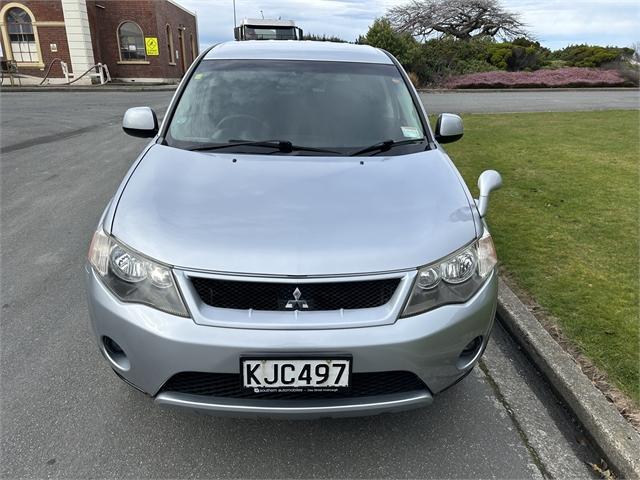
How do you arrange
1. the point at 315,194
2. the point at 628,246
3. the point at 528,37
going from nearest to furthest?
the point at 315,194 < the point at 628,246 < the point at 528,37

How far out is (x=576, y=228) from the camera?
4734 mm

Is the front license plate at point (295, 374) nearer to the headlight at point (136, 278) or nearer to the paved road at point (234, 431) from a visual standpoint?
the headlight at point (136, 278)

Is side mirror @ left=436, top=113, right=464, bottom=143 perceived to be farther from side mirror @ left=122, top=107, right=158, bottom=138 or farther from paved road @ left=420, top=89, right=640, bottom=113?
paved road @ left=420, top=89, right=640, bottom=113

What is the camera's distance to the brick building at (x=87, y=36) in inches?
1022

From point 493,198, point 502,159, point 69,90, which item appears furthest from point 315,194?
point 69,90

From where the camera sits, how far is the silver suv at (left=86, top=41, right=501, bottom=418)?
189 cm

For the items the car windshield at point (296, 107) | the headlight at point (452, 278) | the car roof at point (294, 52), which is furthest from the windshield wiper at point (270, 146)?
the headlight at point (452, 278)

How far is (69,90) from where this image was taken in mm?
22312

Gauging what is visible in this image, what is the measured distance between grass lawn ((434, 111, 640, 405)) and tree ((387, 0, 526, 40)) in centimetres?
2675

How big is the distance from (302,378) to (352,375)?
20 cm

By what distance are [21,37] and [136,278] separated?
3114 cm

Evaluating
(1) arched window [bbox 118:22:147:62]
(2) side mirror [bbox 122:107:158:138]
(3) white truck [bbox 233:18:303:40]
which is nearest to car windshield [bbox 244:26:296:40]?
(3) white truck [bbox 233:18:303:40]

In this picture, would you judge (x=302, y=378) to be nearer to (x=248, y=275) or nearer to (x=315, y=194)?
(x=248, y=275)

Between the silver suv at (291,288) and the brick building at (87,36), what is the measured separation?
28.3 m
